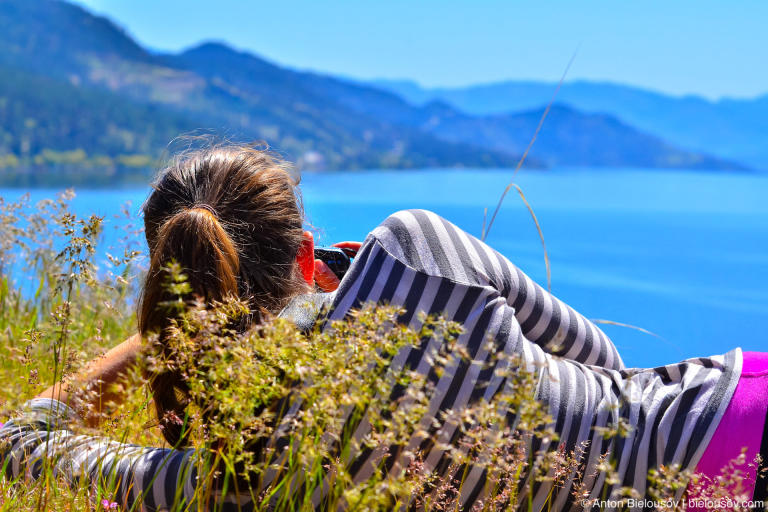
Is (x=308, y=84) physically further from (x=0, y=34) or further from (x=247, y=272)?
(x=247, y=272)

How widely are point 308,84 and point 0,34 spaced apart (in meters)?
54.8

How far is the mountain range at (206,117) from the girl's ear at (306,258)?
18701 mm

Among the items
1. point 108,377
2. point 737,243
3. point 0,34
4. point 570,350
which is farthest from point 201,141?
point 0,34

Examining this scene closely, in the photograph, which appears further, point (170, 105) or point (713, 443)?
point (170, 105)

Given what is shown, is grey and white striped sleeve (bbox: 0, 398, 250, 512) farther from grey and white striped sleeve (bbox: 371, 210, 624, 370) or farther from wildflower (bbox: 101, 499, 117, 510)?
grey and white striped sleeve (bbox: 371, 210, 624, 370)

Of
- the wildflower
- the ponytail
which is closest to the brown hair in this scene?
the ponytail

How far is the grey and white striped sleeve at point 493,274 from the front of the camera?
3.95 ft

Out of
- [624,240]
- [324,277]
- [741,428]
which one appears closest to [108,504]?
[324,277]

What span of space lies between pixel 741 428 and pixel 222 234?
1018 mm

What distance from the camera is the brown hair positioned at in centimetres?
114

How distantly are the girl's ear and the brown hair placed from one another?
0.12ft

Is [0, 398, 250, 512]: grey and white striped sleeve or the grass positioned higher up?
the grass

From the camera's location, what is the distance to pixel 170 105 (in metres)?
87.8

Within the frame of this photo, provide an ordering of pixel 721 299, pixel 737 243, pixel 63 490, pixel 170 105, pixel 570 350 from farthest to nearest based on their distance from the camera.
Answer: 1. pixel 170 105
2. pixel 737 243
3. pixel 721 299
4. pixel 570 350
5. pixel 63 490
